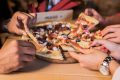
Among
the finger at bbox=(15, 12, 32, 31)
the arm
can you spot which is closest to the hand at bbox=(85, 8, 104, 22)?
the arm

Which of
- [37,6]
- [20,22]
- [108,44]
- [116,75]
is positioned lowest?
[116,75]

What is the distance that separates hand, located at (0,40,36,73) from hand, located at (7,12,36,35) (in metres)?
0.27

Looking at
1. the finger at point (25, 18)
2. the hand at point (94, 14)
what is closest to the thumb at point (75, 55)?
the finger at point (25, 18)

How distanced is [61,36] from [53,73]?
236 mm

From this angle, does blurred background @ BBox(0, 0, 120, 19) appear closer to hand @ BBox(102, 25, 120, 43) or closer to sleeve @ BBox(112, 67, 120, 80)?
hand @ BBox(102, 25, 120, 43)

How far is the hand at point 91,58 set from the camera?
0.94 metres

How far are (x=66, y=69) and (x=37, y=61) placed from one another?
0.40 ft

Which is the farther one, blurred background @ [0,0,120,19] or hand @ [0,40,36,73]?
blurred background @ [0,0,120,19]

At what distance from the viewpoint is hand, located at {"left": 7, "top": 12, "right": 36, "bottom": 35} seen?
121 centimetres

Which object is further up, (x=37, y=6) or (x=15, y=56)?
(x=37, y=6)

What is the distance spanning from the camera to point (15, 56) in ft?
2.99

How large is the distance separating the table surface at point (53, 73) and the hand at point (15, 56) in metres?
0.03

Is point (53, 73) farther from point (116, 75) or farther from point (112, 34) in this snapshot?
point (112, 34)

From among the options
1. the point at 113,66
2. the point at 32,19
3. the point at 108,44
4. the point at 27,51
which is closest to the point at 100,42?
the point at 108,44
